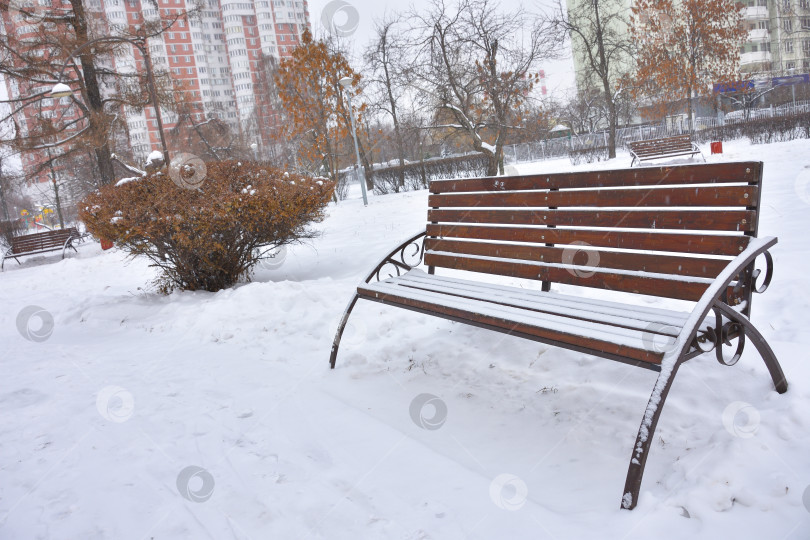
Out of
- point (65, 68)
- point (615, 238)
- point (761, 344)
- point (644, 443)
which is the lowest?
point (644, 443)

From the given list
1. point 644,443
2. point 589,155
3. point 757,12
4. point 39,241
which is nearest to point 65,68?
point 39,241

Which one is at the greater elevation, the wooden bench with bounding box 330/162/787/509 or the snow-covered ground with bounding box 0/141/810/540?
the wooden bench with bounding box 330/162/787/509

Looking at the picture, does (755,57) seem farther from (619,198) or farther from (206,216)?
(619,198)

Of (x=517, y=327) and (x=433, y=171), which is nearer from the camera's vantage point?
(x=517, y=327)

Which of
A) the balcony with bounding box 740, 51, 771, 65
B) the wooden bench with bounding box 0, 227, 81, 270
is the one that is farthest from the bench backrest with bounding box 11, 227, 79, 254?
the balcony with bounding box 740, 51, 771, 65

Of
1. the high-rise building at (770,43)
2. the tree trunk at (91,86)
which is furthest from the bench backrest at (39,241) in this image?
the high-rise building at (770,43)

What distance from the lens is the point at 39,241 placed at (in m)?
14.9

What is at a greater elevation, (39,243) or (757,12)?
(757,12)

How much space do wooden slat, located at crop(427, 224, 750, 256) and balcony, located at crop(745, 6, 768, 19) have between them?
221ft

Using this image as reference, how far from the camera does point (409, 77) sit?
607 inches

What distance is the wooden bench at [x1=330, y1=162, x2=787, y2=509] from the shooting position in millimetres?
2098

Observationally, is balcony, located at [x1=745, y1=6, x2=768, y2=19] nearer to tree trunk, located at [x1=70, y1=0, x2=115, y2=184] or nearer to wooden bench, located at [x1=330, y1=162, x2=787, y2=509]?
tree trunk, located at [x1=70, y1=0, x2=115, y2=184]

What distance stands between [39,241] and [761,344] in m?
17.2

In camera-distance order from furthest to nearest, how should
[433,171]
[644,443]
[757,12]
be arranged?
[757,12], [433,171], [644,443]
